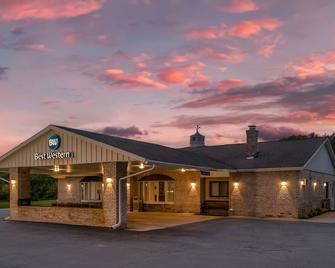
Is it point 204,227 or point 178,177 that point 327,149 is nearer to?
point 178,177

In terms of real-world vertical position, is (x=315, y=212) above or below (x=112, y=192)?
below

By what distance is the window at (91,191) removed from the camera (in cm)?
3476

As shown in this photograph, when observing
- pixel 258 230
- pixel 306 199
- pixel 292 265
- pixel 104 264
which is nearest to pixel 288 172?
pixel 306 199

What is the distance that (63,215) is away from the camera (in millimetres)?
23438

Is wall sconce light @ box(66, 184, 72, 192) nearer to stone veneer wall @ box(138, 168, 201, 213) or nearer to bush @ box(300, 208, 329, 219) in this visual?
stone veneer wall @ box(138, 168, 201, 213)

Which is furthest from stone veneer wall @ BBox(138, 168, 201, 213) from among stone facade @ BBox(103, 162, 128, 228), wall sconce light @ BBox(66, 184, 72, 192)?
wall sconce light @ BBox(66, 184, 72, 192)

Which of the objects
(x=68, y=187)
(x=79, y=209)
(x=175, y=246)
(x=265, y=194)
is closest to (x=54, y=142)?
(x=79, y=209)

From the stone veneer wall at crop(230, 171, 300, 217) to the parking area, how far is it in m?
3.89

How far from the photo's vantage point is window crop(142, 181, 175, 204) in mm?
30355

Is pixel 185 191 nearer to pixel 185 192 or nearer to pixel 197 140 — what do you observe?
pixel 185 192

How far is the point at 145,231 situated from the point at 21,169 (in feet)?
33.8

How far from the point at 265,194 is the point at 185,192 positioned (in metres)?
5.50

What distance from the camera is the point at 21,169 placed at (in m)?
26.1

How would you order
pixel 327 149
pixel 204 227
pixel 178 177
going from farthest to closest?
1. pixel 327 149
2. pixel 178 177
3. pixel 204 227
